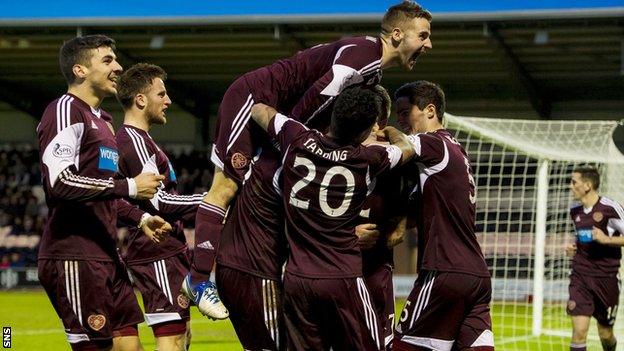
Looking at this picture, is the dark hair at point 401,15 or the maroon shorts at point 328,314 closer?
the maroon shorts at point 328,314

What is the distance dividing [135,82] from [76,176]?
1921mm

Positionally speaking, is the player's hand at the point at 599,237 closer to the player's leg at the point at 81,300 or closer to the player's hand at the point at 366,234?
the player's hand at the point at 366,234

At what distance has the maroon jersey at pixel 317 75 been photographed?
499 centimetres

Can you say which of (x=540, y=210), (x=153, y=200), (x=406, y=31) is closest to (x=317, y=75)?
(x=406, y=31)

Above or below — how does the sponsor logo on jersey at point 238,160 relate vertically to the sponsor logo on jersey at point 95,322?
above

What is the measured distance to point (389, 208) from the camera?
581cm

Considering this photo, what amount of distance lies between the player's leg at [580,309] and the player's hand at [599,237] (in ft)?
1.90

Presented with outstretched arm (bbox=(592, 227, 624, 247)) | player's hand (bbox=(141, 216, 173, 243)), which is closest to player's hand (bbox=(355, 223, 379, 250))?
player's hand (bbox=(141, 216, 173, 243))

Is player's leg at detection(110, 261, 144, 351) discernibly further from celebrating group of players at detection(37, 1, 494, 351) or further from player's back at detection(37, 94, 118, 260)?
player's back at detection(37, 94, 118, 260)

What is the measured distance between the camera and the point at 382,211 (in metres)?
5.77

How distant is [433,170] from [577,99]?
71.4 feet

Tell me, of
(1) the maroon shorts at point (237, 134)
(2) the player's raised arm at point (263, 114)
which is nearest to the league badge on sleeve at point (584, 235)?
(1) the maroon shorts at point (237, 134)

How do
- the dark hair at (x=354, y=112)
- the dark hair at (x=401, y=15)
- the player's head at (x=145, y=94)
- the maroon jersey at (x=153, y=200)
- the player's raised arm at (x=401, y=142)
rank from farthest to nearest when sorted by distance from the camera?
the player's head at (x=145, y=94) → the maroon jersey at (x=153, y=200) → the dark hair at (x=401, y=15) → the player's raised arm at (x=401, y=142) → the dark hair at (x=354, y=112)

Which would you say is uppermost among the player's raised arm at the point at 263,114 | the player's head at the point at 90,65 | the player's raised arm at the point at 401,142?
the player's head at the point at 90,65
